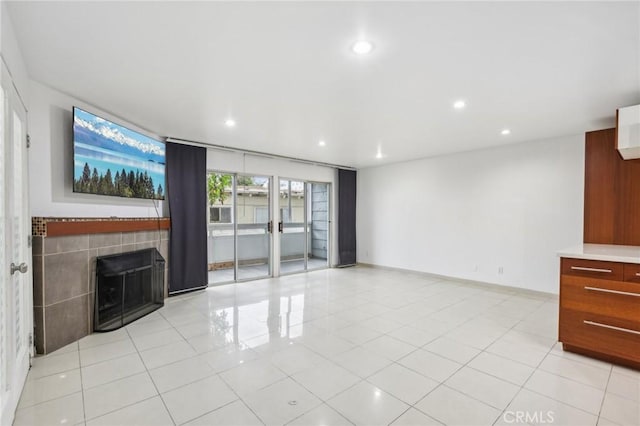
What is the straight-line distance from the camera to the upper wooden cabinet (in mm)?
3938

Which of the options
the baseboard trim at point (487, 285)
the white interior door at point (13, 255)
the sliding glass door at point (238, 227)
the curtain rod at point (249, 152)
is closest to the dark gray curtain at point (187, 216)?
the curtain rod at point (249, 152)

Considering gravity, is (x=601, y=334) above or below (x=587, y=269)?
below

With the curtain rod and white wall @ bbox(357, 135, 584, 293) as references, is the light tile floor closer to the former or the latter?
white wall @ bbox(357, 135, 584, 293)

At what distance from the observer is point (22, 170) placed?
2.38m

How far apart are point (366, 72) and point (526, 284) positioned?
449 centimetres

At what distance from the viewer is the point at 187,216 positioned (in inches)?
193

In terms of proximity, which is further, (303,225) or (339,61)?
(303,225)

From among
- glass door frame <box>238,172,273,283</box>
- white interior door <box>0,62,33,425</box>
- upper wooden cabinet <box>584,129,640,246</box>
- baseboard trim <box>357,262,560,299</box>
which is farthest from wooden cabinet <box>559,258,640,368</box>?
glass door frame <box>238,172,273,283</box>

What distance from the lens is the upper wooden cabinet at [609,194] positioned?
394 cm

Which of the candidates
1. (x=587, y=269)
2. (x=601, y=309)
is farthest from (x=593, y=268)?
(x=601, y=309)

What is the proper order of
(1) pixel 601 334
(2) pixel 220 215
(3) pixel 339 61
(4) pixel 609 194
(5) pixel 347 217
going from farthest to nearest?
(5) pixel 347 217 < (2) pixel 220 215 < (4) pixel 609 194 < (1) pixel 601 334 < (3) pixel 339 61

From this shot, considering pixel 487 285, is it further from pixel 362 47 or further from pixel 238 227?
pixel 362 47

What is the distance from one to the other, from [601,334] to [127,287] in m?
5.00

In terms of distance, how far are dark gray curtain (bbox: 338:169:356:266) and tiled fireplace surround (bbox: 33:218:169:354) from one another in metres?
4.81
